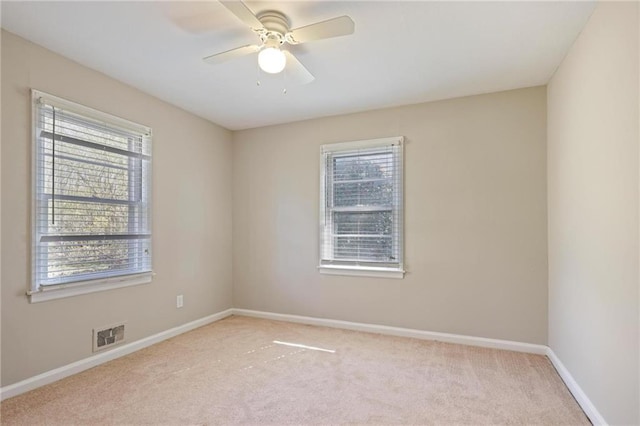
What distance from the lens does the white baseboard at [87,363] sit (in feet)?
7.59

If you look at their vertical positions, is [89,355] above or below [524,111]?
below

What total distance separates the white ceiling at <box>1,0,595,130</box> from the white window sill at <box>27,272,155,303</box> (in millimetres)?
1757

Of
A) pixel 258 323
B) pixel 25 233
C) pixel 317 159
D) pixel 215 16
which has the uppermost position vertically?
pixel 215 16

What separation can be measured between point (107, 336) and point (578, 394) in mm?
3583

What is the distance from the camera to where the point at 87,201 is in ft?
9.22

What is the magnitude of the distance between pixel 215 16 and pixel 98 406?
258cm

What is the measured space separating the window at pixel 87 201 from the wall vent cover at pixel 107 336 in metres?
0.35

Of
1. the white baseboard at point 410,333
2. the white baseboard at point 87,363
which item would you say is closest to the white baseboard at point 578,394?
the white baseboard at point 410,333

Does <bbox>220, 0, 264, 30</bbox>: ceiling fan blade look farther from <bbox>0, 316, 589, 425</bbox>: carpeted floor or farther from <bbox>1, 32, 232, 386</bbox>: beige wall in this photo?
<bbox>0, 316, 589, 425</bbox>: carpeted floor

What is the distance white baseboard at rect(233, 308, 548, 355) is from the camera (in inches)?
124

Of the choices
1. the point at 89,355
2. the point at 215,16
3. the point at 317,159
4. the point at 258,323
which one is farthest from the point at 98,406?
the point at 317,159

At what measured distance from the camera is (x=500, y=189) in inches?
128

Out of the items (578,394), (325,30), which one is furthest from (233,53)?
(578,394)

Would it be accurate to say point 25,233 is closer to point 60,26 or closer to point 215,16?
point 60,26
